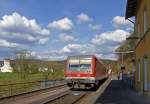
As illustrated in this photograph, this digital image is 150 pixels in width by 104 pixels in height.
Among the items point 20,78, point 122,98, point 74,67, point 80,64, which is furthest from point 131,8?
point 20,78

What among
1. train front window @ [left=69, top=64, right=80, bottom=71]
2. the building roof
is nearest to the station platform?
train front window @ [left=69, top=64, right=80, bottom=71]

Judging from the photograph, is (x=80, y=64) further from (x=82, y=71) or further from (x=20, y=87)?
(x=20, y=87)

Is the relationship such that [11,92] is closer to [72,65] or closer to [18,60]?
[72,65]

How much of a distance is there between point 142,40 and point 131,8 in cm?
775

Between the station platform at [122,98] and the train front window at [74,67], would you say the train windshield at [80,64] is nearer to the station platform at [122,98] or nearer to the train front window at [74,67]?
the train front window at [74,67]

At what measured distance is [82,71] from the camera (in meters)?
33.8

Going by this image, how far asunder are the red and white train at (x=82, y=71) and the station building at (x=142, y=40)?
12.8ft

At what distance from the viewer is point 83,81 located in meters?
33.3

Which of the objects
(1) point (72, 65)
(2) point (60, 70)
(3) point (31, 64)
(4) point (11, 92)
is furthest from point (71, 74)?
(2) point (60, 70)

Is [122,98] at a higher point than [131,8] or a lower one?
lower

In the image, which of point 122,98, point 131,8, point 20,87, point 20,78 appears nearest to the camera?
point 122,98

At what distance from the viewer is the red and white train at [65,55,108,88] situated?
33.4 metres

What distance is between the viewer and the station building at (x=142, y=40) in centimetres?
2327

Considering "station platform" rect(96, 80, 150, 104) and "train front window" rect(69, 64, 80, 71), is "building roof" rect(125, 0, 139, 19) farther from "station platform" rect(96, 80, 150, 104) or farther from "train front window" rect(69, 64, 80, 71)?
"station platform" rect(96, 80, 150, 104)
